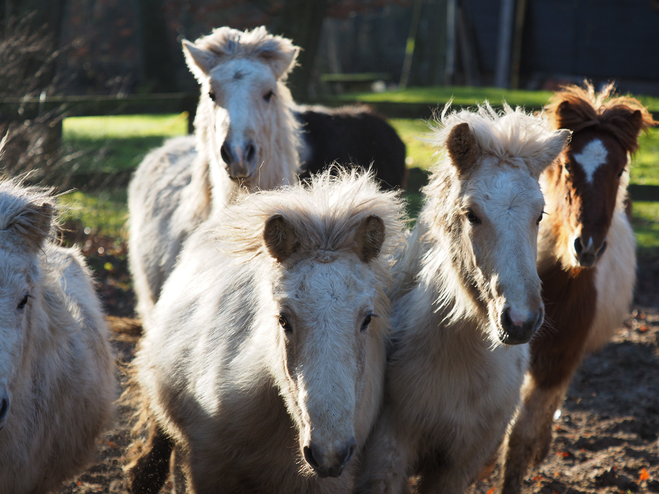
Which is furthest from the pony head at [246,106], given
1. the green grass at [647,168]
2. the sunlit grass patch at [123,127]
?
the sunlit grass patch at [123,127]

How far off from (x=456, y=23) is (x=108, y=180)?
509 inches

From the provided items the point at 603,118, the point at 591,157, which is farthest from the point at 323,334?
the point at 603,118

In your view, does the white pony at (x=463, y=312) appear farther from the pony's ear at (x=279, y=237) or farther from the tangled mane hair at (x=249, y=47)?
the tangled mane hair at (x=249, y=47)

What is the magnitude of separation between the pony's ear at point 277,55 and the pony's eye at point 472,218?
86.7 inches

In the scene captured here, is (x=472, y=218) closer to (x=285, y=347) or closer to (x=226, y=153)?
(x=285, y=347)

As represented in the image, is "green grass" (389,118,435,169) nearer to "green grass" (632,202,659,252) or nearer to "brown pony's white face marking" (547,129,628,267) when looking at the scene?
"green grass" (632,202,659,252)

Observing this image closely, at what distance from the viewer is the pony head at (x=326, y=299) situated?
2256 millimetres

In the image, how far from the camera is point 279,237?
2.53 meters

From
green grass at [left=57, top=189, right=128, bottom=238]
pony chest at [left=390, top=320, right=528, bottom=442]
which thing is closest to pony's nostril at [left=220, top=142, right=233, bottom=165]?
pony chest at [left=390, top=320, right=528, bottom=442]

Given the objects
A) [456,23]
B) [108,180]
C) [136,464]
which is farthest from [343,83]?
[136,464]

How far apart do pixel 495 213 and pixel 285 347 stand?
105 centimetres

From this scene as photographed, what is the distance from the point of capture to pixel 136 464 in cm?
374

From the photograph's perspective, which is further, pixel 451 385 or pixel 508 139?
pixel 451 385

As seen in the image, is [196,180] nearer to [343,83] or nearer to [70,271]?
[70,271]
